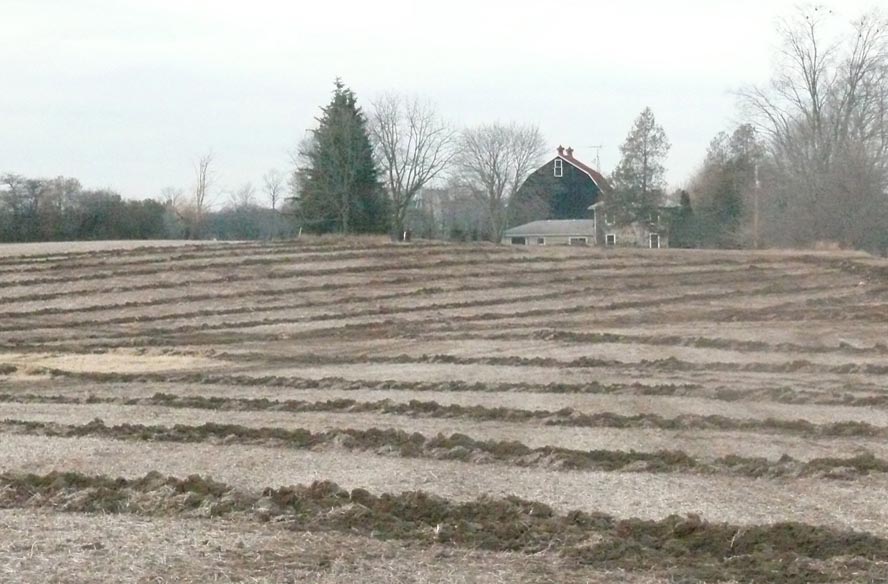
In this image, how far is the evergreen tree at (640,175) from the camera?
67125 millimetres

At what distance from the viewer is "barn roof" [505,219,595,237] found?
3022 inches

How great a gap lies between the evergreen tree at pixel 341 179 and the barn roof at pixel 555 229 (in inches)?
886

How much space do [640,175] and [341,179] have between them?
21287 mm

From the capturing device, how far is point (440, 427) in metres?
13.9

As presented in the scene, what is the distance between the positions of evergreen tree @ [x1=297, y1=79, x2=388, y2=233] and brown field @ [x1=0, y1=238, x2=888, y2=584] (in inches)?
789

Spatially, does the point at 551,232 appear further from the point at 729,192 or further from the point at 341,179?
the point at 341,179

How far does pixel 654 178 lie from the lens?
224 ft

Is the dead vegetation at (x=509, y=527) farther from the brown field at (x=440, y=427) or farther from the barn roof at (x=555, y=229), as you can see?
the barn roof at (x=555, y=229)

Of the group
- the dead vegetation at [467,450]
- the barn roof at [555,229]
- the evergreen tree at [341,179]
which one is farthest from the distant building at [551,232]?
the dead vegetation at [467,450]

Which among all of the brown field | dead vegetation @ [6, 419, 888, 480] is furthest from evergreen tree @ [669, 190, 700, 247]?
dead vegetation @ [6, 419, 888, 480]

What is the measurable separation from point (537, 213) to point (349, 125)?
28174 mm

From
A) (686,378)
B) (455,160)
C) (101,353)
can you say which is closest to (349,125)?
(455,160)

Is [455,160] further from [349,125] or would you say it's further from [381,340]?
[381,340]

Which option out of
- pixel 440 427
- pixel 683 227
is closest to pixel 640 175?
pixel 683 227
